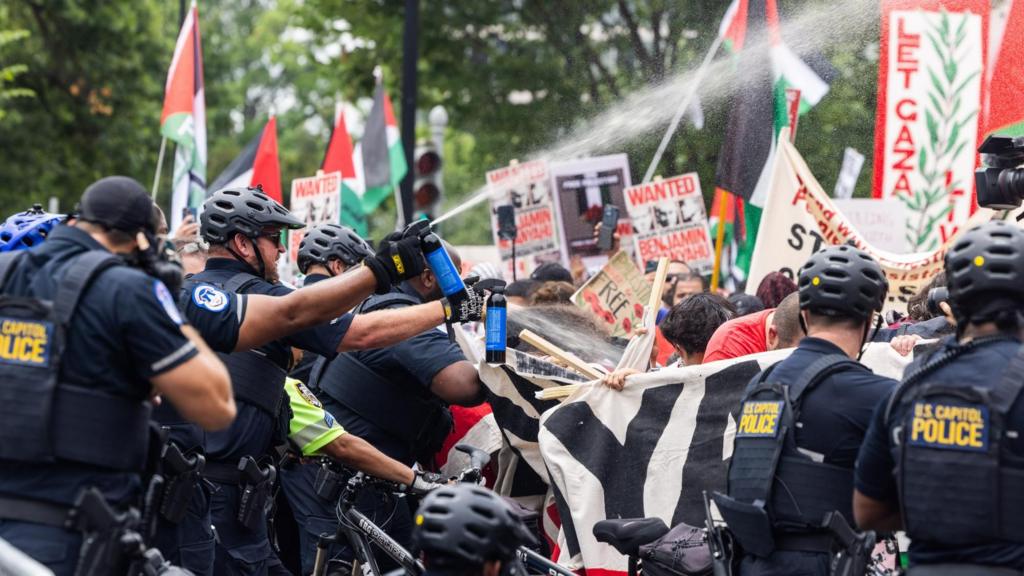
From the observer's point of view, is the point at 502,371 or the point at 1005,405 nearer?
the point at 1005,405

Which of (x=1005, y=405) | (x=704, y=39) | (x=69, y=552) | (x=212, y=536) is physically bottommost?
(x=212, y=536)

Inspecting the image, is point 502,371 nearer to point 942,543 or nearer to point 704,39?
point 942,543

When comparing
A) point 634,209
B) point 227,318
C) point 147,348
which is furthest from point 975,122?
point 147,348

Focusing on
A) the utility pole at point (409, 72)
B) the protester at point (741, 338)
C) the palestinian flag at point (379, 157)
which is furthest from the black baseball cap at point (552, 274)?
the palestinian flag at point (379, 157)

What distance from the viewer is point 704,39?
1995cm

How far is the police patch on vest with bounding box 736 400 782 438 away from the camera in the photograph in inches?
196

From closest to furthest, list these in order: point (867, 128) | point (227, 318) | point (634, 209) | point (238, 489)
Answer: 1. point (227, 318)
2. point (238, 489)
3. point (634, 209)
4. point (867, 128)

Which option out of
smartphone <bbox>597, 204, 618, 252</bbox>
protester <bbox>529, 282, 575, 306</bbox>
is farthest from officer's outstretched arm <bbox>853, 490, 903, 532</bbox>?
smartphone <bbox>597, 204, 618, 252</bbox>

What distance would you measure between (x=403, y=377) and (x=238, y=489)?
1151 mm

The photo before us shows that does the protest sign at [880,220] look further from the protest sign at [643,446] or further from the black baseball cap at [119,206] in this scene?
the black baseball cap at [119,206]

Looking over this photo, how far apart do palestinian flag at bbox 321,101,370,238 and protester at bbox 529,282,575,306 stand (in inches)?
257

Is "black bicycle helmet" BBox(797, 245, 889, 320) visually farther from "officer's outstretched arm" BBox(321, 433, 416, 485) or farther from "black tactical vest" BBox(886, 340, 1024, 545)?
"officer's outstretched arm" BBox(321, 433, 416, 485)

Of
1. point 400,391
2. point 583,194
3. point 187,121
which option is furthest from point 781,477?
point 187,121

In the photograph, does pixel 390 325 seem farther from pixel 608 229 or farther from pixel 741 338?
pixel 608 229
